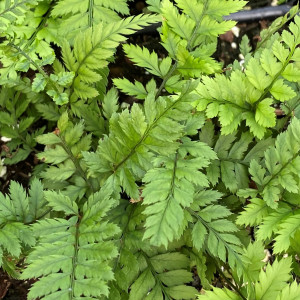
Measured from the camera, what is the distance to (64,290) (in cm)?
120

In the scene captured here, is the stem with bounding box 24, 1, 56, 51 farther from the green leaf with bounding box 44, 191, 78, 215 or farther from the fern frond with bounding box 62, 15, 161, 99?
the green leaf with bounding box 44, 191, 78, 215

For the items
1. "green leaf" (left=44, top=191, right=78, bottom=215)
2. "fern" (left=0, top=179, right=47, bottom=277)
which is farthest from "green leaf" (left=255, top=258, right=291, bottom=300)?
"fern" (left=0, top=179, right=47, bottom=277)

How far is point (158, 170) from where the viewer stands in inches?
51.7

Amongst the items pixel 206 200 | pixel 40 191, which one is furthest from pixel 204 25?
pixel 40 191

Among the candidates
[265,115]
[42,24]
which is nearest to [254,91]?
[265,115]

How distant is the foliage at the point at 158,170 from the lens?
1.24 m

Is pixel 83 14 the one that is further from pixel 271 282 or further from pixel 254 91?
pixel 271 282

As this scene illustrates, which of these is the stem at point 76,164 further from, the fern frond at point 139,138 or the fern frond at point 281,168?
the fern frond at point 281,168

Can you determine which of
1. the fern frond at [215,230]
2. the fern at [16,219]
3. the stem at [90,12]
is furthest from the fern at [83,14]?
the fern frond at [215,230]

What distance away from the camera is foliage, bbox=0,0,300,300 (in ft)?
4.08

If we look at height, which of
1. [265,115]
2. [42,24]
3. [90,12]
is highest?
[90,12]

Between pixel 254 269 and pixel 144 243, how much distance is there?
0.40 metres

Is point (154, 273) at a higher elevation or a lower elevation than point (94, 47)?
lower

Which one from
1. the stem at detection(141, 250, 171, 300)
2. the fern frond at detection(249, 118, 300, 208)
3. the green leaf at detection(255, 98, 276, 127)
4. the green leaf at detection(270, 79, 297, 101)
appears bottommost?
the stem at detection(141, 250, 171, 300)
